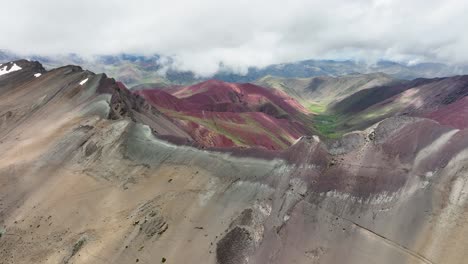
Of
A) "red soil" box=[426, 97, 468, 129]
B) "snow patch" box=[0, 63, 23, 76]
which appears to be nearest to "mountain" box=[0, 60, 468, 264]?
"snow patch" box=[0, 63, 23, 76]

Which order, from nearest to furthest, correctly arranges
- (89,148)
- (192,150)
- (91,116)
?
(192,150) < (89,148) < (91,116)

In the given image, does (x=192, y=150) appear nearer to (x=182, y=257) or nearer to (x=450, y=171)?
(x=182, y=257)

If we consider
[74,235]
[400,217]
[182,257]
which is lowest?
[74,235]

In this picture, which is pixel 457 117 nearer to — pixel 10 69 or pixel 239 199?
pixel 239 199

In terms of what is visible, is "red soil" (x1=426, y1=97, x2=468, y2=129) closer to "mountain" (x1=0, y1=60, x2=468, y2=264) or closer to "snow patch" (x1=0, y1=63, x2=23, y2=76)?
"mountain" (x1=0, y1=60, x2=468, y2=264)

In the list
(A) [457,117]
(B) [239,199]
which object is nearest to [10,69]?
(B) [239,199]

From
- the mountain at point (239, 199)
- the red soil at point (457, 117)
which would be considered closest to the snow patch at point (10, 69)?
the mountain at point (239, 199)

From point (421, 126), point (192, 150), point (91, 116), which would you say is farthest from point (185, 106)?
point (421, 126)

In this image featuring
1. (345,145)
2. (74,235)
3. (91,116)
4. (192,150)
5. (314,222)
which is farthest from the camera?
(91,116)
